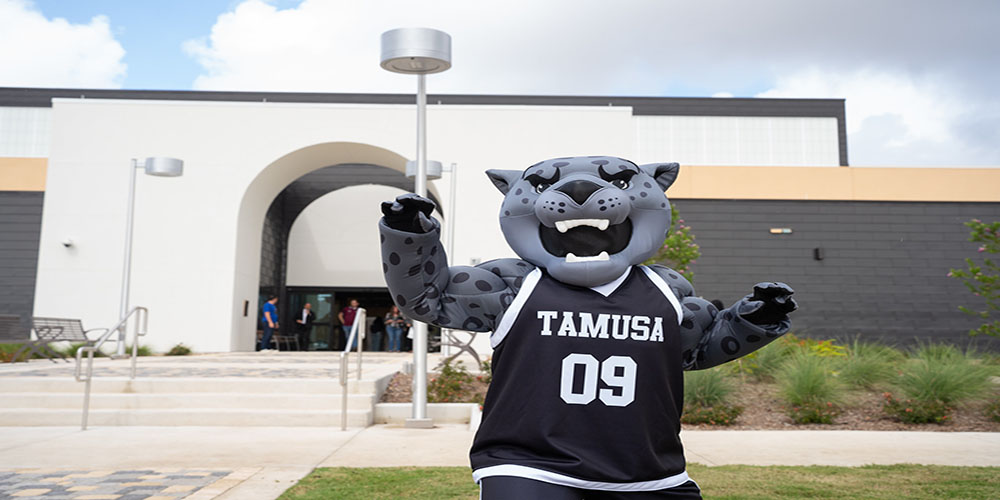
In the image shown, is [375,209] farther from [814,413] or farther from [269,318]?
[814,413]

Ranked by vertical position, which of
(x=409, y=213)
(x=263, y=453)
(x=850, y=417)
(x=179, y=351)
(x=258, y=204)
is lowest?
(x=263, y=453)

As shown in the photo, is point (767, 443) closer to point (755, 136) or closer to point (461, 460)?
point (461, 460)

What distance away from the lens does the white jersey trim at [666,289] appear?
2309mm

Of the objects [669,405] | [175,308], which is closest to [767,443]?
[669,405]

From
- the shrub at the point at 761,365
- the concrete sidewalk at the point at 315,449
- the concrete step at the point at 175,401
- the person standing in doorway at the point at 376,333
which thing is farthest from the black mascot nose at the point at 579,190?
the person standing in doorway at the point at 376,333

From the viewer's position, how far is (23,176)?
19.1 m

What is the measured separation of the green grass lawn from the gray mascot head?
2.51m

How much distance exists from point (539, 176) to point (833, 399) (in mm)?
7133

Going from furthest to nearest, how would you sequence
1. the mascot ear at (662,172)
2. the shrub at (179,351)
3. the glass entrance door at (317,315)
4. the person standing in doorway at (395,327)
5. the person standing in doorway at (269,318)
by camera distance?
the glass entrance door at (317,315), the person standing in doorway at (395,327), the person standing in doorway at (269,318), the shrub at (179,351), the mascot ear at (662,172)

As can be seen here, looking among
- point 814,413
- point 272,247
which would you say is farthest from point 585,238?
point 272,247

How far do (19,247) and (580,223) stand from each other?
2082cm

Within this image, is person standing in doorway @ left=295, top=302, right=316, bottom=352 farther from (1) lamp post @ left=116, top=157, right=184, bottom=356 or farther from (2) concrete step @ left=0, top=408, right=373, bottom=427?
(2) concrete step @ left=0, top=408, right=373, bottom=427

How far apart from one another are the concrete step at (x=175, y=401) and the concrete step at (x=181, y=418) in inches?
10.5

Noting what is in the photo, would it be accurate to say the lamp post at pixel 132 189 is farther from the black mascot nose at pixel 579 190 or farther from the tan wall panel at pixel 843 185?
the black mascot nose at pixel 579 190
